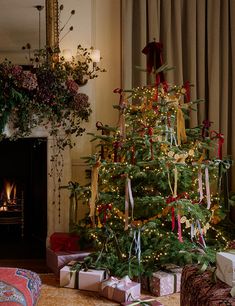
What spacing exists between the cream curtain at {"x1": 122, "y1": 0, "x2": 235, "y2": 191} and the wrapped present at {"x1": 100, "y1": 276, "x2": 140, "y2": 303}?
2.11 m

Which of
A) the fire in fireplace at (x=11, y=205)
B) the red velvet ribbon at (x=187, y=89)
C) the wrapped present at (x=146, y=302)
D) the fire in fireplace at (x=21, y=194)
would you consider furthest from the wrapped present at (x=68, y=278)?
the red velvet ribbon at (x=187, y=89)

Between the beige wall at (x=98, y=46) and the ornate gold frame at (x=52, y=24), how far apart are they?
5.4 inches

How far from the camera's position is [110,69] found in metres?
5.17

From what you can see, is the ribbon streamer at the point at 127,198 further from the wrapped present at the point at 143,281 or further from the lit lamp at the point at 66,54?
the lit lamp at the point at 66,54

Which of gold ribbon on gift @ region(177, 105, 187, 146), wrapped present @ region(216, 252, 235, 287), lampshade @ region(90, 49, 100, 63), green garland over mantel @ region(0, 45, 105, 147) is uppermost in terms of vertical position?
lampshade @ region(90, 49, 100, 63)

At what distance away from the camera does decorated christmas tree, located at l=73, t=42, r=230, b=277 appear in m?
3.84

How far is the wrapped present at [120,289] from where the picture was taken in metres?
3.46

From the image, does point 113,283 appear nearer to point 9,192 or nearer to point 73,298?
point 73,298

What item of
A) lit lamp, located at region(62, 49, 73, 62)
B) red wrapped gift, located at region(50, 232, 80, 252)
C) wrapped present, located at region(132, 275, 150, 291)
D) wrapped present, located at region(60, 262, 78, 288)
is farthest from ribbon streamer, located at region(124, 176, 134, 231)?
lit lamp, located at region(62, 49, 73, 62)

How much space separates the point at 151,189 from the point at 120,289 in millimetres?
1022

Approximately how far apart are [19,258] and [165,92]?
2.18 metres

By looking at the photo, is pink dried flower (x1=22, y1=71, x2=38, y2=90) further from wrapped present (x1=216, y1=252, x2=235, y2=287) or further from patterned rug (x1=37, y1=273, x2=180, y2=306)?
wrapped present (x1=216, y1=252, x2=235, y2=287)

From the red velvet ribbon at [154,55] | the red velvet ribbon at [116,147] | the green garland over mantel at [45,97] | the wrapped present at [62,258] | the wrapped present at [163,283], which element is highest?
the red velvet ribbon at [154,55]

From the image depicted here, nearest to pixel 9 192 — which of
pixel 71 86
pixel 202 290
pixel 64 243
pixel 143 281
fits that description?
pixel 64 243
